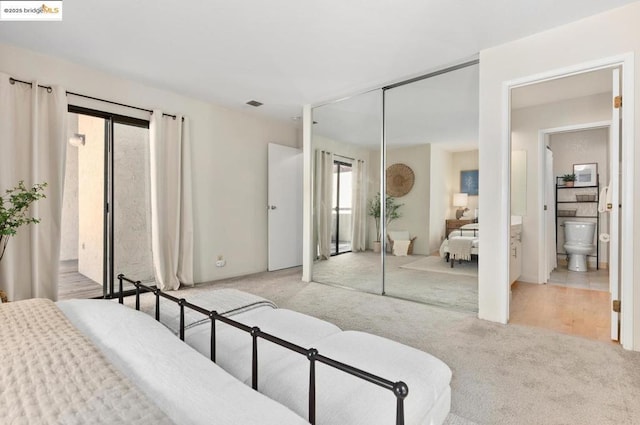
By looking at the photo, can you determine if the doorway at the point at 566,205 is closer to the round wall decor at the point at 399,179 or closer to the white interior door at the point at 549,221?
the white interior door at the point at 549,221

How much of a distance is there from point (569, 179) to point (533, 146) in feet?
4.92

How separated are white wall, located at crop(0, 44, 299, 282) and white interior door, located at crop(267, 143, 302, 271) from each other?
0.13m

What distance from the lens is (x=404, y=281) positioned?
3.88 meters

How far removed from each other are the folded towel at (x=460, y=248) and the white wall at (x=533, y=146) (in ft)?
5.27

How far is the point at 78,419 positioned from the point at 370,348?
41.8 inches

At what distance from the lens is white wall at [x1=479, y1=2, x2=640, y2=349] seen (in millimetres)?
2562

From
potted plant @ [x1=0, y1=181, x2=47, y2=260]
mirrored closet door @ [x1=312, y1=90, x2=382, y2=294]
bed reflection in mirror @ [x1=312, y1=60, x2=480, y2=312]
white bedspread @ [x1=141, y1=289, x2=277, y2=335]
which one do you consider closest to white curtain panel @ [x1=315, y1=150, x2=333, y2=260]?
mirrored closet door @ [x1=312, y1=90, x2=382, y2=294]

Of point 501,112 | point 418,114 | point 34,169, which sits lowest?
point 34,169

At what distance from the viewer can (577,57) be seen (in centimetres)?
257

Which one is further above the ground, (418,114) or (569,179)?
(418,114)

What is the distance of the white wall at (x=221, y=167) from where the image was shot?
3.71 meters

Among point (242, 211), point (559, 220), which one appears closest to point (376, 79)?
point (242, 211)

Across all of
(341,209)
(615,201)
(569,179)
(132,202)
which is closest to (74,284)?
(132,202)

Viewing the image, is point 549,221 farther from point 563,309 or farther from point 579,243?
point 563,309
